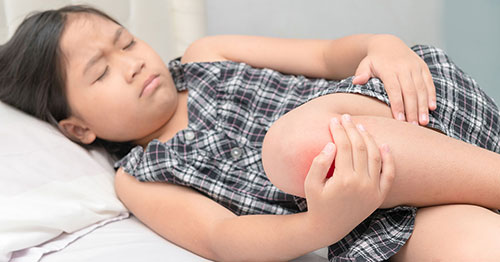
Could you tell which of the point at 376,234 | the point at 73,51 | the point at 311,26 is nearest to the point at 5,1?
the point at 73,51

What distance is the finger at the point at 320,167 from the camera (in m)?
0.62

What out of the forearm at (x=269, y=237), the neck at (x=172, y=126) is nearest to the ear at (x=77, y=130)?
the neck at (x=172, y=126)

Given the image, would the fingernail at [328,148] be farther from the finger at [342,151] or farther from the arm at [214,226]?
the arm at [214,226]

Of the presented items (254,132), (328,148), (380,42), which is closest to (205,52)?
(254,132)

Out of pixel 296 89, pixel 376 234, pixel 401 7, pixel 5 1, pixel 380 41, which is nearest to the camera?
pixel 376 234

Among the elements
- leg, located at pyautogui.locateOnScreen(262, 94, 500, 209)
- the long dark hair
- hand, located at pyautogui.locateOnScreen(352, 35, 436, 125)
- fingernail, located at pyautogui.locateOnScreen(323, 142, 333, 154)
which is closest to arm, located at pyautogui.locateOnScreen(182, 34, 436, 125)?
hand, located at pyautogui.locateOnScreen(352, 35, 436, 125)

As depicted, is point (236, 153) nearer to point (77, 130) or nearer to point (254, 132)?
point (254, 132)

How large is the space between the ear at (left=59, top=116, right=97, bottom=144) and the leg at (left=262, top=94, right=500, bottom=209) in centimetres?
53

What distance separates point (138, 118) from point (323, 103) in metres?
0.44

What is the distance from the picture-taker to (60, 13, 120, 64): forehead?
1033mm

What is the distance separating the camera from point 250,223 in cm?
79

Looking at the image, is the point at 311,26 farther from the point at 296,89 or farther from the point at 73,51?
the point at 73,51

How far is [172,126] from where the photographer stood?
3.65 feet

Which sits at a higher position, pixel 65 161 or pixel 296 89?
pixel 296 89
